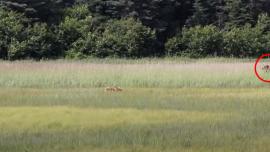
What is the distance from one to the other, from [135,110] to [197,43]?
3363 centimetres

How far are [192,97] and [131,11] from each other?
108ft

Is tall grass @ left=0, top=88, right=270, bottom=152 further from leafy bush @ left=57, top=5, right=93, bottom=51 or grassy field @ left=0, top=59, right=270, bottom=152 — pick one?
leafy bush @ left=57, top=5, right=93, bottom=51

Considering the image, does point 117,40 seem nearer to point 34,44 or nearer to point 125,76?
point 34,44

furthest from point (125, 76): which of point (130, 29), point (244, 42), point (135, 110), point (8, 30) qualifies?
point (244, 42)

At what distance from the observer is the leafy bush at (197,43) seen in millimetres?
48875

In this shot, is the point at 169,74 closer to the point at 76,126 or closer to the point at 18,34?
the point at 76,126

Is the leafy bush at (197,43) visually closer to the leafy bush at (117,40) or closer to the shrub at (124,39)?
the shrub at (124,39)

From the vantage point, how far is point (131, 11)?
2045 inches

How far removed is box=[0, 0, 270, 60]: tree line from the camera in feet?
145

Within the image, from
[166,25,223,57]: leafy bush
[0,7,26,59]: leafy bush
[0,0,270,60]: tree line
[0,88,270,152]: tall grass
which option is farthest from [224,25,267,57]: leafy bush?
[0,88,270,152]: tall grass

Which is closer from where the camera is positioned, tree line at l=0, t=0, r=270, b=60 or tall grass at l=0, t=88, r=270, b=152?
tall grass at l=0, t=88, r=270, b=152

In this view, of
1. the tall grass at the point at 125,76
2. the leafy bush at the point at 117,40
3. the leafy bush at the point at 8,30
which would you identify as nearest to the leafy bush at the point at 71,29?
the leafy bush at the point at 117,40

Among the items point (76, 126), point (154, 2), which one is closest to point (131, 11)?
point (154, 2)

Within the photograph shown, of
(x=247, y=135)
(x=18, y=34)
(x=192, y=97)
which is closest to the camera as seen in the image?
(x=247, y=135)
